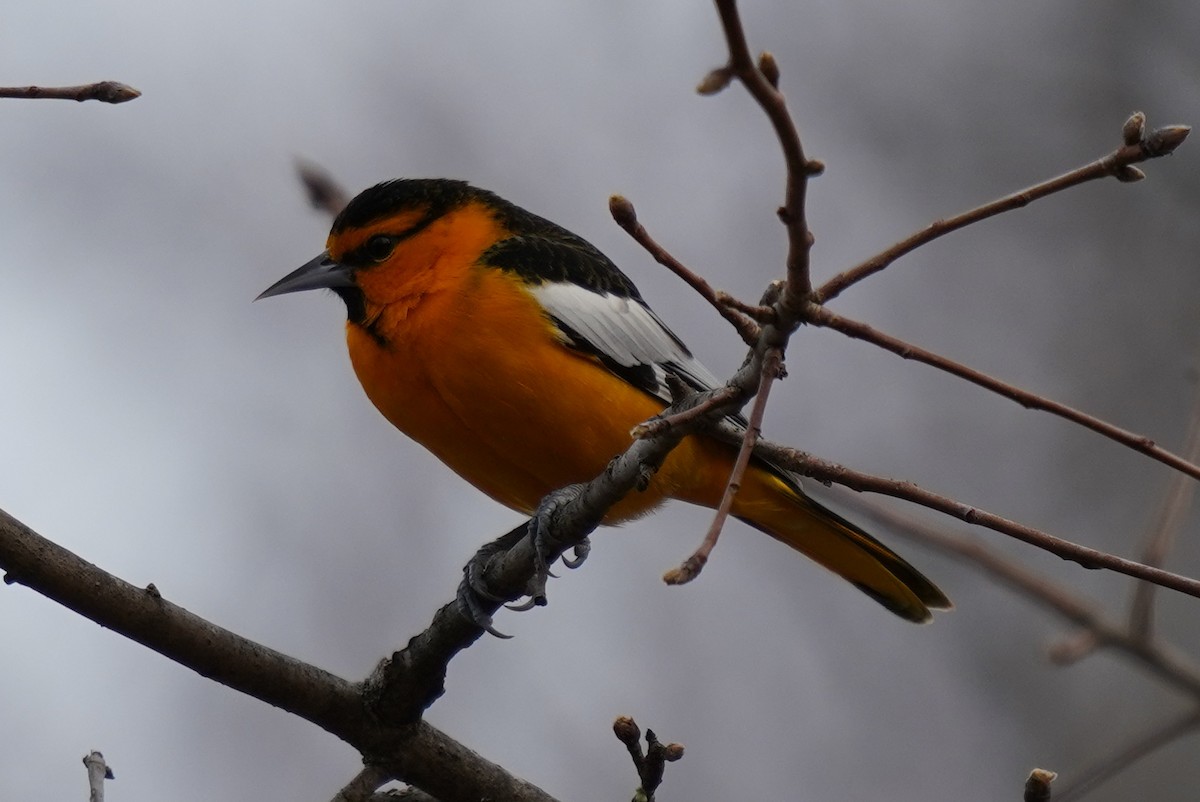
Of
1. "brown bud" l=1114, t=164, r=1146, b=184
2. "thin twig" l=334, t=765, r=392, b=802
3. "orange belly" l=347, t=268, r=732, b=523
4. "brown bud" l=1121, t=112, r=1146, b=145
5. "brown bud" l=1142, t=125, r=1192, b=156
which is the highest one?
"orange belly" l=347, t=268, r=732, b=523

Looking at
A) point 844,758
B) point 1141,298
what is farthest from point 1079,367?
point 844,758

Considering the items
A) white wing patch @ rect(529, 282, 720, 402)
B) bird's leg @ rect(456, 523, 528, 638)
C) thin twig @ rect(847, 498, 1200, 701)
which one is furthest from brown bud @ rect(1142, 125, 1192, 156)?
white wing patch @ rect(529, 282, 720, 402)

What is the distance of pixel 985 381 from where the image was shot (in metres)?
1.99

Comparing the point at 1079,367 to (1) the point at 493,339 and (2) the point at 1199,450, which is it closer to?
(1) the point at 493,339

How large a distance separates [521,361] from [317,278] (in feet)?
3.41

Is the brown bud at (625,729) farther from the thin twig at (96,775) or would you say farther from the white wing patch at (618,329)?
the white wing patch at (618,329)

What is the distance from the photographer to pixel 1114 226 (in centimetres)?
941

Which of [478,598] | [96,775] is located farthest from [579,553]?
[96,775]

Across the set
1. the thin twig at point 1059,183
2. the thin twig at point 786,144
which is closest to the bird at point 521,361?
the thin twig at point 786,144

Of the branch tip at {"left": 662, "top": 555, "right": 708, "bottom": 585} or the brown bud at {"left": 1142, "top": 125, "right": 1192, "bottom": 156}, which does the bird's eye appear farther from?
the brown bud at {"left": 1142, "top": 125, "right": 1192, "bottom": 156}

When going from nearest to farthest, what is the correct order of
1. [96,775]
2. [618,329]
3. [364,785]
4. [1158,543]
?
1. [1158,543]
2. [96,775]
3. [364,785]
4. [618,329]

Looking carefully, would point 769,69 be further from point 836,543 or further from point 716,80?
point 836,543

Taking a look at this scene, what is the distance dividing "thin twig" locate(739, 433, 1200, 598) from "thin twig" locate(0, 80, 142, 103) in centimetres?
142

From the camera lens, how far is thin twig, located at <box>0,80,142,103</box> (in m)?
2.32
